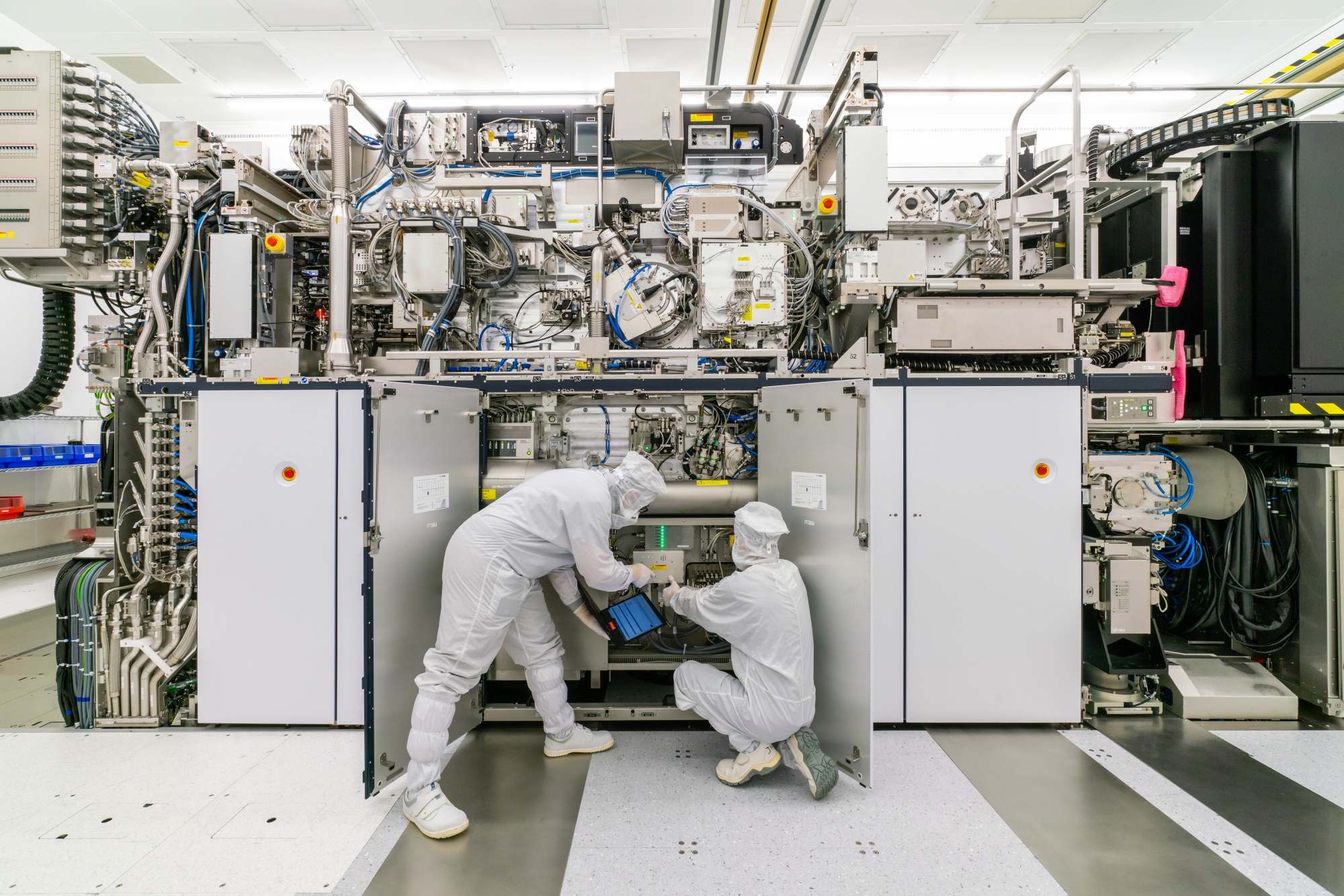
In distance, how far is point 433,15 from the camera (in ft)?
11.7

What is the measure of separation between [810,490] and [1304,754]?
7.30 ft

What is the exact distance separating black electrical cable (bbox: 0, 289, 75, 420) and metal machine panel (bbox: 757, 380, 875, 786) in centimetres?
424

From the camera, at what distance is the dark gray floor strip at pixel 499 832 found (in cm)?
154

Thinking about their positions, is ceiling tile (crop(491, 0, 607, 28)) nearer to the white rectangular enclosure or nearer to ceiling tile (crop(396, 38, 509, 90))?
ceiling tile (crop(396, 38, 509, 90))

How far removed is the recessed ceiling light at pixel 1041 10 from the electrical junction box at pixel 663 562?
4.01 meters

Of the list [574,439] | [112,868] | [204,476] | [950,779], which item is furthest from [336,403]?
[950,779]

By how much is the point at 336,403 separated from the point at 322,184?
1585 mm

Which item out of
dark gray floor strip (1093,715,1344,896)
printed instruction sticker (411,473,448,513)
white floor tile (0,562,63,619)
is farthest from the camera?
white floor tile (0,562,63,619)

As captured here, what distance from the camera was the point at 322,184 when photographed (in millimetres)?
3064

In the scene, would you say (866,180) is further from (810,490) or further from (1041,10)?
(1041,10)

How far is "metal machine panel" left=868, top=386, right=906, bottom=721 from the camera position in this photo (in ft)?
7.60

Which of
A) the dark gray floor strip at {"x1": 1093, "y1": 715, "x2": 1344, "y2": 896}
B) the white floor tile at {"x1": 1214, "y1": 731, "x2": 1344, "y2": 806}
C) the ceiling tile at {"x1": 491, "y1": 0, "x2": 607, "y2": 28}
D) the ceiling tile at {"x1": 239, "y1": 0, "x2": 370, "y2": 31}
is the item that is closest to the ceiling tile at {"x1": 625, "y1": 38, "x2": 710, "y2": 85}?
the ceiling tile at {"x1": 491, "y1": 0, "x2": 607, "y2": 28}

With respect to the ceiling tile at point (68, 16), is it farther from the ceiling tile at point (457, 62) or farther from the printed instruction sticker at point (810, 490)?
the printed instruction sticker at point (810, 490)

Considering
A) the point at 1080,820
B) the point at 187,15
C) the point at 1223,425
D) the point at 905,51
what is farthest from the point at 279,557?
the point at 905,51
